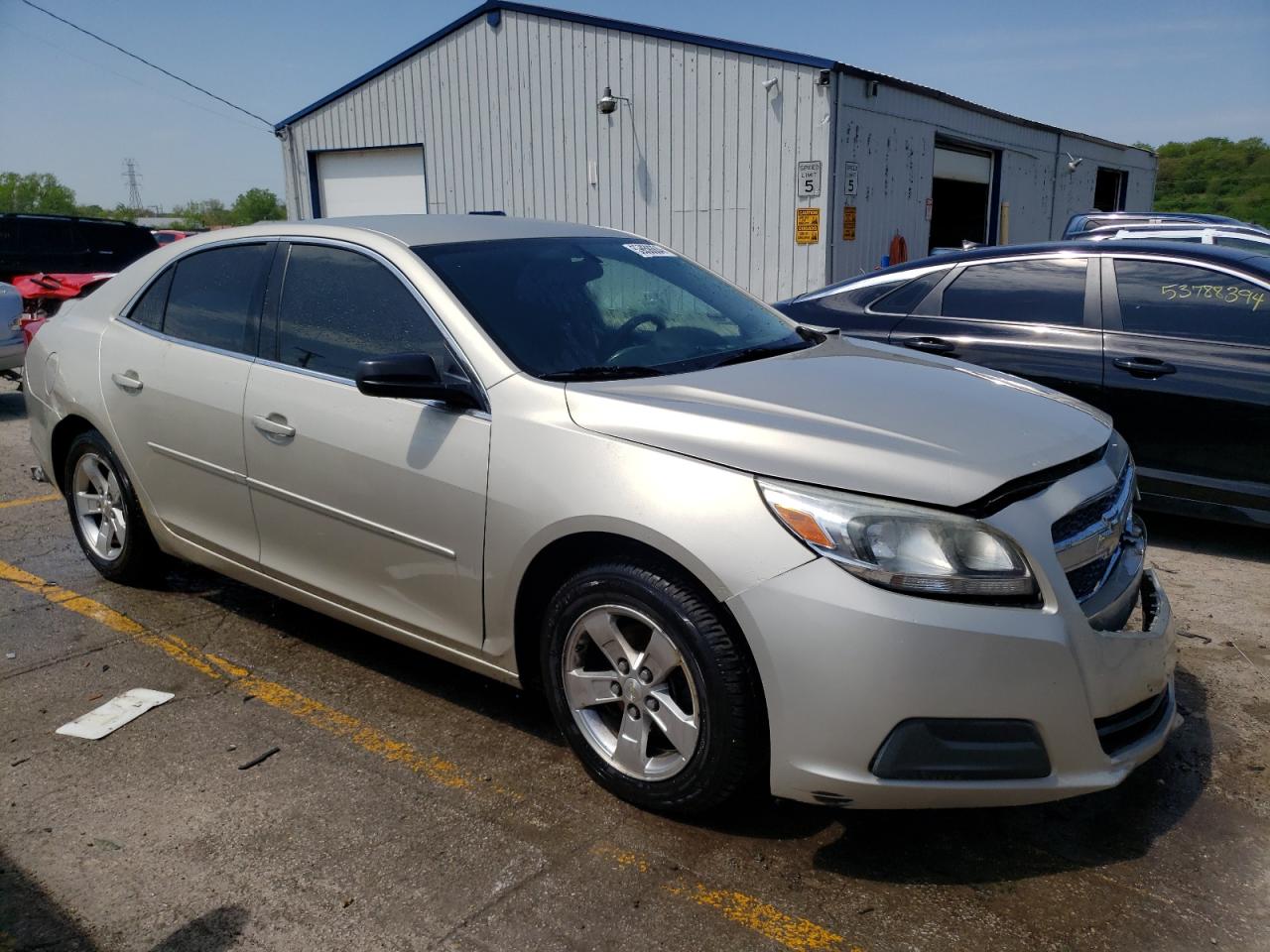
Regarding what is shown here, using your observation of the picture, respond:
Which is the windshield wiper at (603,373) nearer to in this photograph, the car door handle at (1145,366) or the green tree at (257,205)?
the car door handle at (1145,366)

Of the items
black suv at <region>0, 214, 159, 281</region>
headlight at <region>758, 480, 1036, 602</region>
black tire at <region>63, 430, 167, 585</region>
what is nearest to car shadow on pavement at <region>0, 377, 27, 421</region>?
black suv at <region>0, 214, 159, 281</region>

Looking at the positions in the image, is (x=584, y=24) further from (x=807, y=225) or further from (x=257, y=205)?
(x=257, y=205)

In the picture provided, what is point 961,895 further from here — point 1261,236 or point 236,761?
point 1261,236

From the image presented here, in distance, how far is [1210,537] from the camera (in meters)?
5.66

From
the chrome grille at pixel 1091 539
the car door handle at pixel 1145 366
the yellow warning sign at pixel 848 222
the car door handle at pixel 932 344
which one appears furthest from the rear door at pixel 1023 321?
the yellow warning sign at pixel 848 222

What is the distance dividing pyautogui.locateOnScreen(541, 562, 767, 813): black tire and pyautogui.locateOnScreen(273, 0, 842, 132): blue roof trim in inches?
412

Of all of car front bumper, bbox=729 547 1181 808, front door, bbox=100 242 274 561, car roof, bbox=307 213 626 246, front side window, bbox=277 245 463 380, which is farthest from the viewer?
front door, bbox=100 242 274 561

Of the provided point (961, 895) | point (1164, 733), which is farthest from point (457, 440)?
point (1164, 733)

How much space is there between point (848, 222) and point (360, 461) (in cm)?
1058

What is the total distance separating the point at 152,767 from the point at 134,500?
1.58 m

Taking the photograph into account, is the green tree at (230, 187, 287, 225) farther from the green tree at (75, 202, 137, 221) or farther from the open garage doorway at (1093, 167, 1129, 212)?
the open garage doorway at (1093, 167, 1129, 212)

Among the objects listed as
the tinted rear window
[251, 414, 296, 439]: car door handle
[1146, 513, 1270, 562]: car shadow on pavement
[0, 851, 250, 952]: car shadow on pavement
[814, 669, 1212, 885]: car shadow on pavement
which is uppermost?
the tinted rear window

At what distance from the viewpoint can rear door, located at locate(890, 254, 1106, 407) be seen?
18.0ft

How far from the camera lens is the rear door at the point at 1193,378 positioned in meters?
5.01
